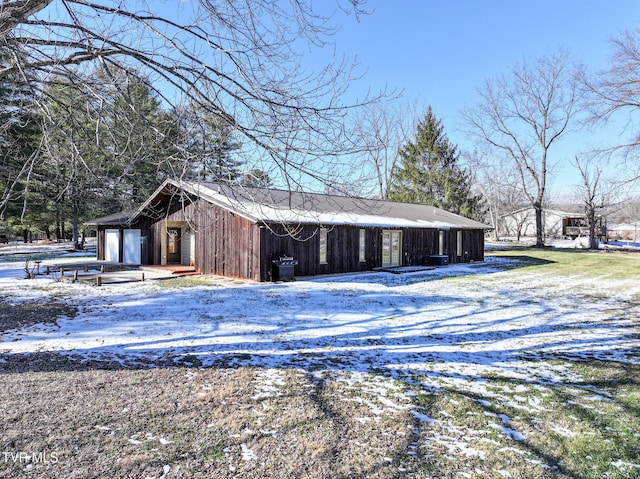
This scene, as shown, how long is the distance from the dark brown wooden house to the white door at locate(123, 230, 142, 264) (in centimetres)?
5

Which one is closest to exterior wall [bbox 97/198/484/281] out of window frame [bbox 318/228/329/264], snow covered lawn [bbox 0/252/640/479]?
window frame [bbox 318/228/329/264]

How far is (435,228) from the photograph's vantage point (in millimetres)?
20531

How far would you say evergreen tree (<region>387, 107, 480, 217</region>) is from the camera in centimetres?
3850

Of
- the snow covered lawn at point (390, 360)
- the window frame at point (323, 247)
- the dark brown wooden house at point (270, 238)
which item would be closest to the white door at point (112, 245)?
the dark brown wooden house at point (270, 238)

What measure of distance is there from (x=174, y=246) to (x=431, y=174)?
2753 cm

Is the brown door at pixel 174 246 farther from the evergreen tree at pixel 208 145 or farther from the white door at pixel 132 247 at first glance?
the evergreen tree at pixel 208 145

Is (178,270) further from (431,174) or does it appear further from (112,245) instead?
(431,174)

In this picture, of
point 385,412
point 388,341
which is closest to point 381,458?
point 385,412

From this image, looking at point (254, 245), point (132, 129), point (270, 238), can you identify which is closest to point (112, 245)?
point (254, 245)

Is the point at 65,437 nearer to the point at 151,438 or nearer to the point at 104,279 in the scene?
the point at 151,438

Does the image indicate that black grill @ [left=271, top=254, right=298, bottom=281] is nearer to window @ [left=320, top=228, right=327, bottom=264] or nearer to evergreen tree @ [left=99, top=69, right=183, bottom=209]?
window @ [left=320, top=228, right=327, bottom=264]

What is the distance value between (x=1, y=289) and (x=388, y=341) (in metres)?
11.6

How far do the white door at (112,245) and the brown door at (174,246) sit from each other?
10.2 ft

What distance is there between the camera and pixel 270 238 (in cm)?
1387
